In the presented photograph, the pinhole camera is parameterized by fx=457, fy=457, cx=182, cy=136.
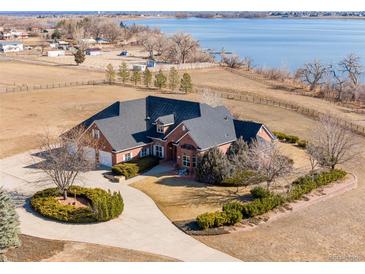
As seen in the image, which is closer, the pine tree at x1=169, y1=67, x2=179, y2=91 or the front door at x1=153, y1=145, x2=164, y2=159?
the front door at x1=153, y1=145, x2=164, y2=159

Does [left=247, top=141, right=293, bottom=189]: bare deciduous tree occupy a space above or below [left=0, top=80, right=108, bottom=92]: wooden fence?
above

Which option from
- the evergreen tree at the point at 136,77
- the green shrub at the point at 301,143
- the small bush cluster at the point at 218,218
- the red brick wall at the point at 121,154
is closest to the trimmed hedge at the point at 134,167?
the red brick wall at the point at 121,154

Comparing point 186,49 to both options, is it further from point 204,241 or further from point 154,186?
point 204,241

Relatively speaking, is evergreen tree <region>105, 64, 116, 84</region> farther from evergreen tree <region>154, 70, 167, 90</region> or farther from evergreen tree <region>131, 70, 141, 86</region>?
evergreen tree <region>154, 70, 167, 90</region>

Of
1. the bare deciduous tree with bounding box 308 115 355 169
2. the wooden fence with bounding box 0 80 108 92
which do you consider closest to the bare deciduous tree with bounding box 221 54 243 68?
the wooden fence with bounding box 0 80 108 92

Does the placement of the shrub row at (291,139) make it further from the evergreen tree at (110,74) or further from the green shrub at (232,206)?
the evergreen tree at (110,74)

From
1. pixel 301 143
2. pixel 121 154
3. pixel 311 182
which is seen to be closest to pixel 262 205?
pixel 311 182

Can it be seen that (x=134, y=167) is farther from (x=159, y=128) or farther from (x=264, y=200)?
(x=264, y=200)

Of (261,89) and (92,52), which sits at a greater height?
(92,52)
